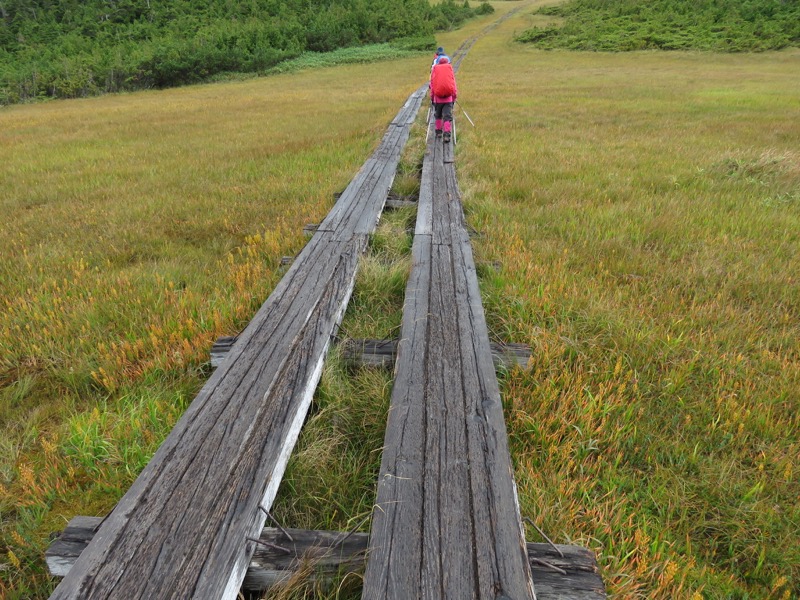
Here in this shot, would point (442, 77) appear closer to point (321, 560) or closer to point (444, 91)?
point (444, 91)

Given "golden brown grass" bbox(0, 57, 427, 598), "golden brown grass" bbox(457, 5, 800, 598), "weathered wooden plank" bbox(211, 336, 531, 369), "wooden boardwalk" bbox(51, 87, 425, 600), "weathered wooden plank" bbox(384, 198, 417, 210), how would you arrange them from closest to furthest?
"wooden boardwalk" bbox(51, 87, 425, 600), "golden brown grass" bbox(457, 5, 800, 598), "golden brown grass" bbox(0, 57, 427, 598), "weathered wooden plank" bbox(211, 336, 531, 369), "weathered wooden plank" bbox(384, 198, 417, 210)

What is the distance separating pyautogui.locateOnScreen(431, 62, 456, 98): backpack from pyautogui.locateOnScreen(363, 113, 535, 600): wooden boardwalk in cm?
784

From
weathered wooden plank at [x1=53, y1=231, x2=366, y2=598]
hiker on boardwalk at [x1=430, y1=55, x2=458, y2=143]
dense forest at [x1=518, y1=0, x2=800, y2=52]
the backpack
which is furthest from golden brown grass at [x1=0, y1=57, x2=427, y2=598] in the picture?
dense forest at [x1=518, y1=0, x2=800, y2=52]

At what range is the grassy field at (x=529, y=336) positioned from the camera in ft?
6.54

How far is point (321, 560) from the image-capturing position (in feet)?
5.36

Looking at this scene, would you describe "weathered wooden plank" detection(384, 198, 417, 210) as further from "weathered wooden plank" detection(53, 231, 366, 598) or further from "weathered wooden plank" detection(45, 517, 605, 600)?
"weathered wooden plank" detection(45, 517, 605, 600)

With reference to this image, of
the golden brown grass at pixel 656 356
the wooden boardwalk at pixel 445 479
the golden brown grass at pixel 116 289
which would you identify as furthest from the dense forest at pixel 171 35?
the wooden boardwalk at pixel 445 479

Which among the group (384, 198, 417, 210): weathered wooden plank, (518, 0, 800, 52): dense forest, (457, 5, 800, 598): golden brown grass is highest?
(518, 0, 800, 52): dense forest

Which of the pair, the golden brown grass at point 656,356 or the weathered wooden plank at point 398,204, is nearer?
the golden brown grass at point 656,356

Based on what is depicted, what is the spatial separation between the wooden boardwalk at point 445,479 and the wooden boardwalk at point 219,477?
477 mm

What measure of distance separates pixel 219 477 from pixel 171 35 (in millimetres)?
63025

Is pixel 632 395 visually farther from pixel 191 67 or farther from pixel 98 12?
pixel 98 12

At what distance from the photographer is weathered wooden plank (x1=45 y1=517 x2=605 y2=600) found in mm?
1556

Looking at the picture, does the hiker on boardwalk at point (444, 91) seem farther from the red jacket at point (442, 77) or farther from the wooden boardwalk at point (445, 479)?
the wooden boardwalk at point (445, 479)
